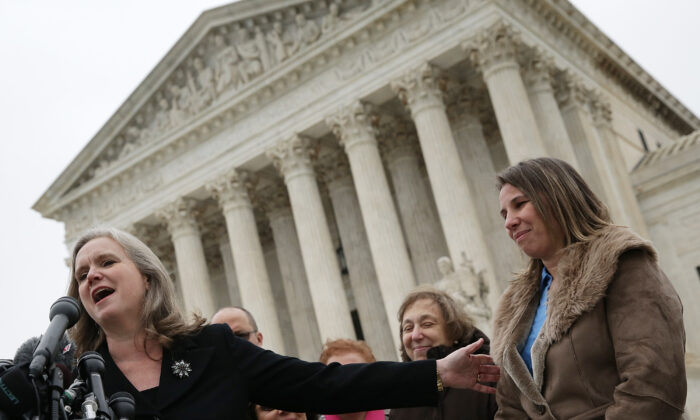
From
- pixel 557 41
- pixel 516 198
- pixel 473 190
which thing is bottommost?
pixel 516 198

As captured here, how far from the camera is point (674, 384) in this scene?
11.0ft

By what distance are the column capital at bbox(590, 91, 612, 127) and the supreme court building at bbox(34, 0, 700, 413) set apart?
8 centimetres

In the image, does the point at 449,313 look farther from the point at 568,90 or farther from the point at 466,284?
the point at 568,90

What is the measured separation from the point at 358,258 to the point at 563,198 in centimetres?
2461

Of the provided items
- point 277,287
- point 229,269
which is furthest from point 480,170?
point 229,269

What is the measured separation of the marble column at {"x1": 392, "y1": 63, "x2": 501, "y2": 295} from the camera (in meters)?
21.7

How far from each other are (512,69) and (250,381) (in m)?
20.1

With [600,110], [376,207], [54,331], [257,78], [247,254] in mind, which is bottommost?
[54,331]

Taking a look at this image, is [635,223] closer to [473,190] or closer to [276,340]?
[473,190]

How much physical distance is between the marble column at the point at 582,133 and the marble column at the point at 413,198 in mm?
5649

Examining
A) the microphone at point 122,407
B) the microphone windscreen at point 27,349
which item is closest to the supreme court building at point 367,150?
the microphone windscreen at point 27,349

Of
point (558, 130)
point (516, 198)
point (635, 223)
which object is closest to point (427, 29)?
point (558, 130)

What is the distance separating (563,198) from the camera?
416 cm

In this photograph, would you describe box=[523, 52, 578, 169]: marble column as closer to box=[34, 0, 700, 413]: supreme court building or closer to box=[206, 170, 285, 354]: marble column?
box=[34, 0, 700, 413]: supreme court building
